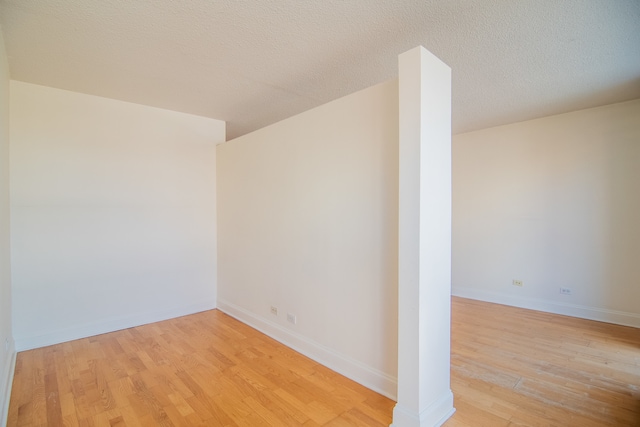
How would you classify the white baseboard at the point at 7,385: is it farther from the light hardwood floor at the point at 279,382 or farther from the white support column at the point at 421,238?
the white support column at the point at 421,238

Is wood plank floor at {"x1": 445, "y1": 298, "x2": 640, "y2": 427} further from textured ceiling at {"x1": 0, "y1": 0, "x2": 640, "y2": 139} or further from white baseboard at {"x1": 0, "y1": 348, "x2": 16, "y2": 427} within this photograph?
white baseboard at {"x1": 0, "y1": 348, "x2": 16, "y2": 427}

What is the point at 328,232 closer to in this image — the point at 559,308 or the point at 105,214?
the point at 105,214

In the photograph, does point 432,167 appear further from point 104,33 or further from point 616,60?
point 104,33

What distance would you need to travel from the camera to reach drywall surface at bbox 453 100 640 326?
11.9 feet

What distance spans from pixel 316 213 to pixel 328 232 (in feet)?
0.76

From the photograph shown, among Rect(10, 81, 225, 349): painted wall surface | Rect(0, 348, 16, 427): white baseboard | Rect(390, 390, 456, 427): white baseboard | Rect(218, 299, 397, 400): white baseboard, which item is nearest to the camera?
Rect(390, 390, 456, 427): white baseboard

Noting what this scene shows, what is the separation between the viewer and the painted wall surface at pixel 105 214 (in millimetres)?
3072

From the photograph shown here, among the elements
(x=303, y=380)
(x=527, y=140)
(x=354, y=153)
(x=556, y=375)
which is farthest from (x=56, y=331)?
(x=527, y=140)

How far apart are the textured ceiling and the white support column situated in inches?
18.1

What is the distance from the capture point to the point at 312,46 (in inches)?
92.7

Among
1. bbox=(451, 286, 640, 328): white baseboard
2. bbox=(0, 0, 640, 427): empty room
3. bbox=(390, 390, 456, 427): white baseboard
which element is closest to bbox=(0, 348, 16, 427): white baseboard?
bbox=(0, 0, 640, 427): empty room

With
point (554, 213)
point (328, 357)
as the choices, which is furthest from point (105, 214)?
point (554, 213)

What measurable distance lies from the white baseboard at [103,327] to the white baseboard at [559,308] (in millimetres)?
4162

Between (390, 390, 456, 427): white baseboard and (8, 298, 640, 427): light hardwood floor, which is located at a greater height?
(390, 390, 456, 427): white baseboard
